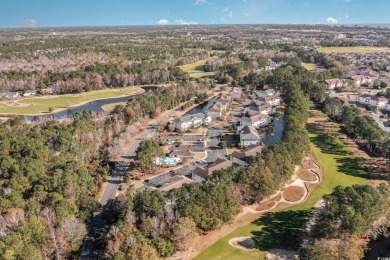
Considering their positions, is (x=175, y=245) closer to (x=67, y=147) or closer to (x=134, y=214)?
(x=134, y=214)

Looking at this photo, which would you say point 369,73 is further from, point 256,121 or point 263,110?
point 256,121

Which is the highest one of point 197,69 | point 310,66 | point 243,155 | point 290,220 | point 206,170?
point 310,66

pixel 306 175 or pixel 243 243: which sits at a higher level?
pixel 306 175

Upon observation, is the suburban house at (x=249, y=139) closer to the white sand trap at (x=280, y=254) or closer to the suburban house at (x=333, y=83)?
the white sand trap at (x=280, y=254)

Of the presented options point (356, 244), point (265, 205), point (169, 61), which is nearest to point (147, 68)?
point (169, 61)

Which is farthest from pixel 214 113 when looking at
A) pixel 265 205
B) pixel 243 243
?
pixel 243 243

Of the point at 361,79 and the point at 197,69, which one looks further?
the point at 197,69

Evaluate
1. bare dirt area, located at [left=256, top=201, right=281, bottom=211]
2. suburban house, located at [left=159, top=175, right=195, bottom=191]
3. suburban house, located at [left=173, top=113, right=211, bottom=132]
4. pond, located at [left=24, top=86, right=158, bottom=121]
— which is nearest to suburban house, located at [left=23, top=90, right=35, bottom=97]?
pond, located at [left=24, top=86, right=158, bottom=121]
